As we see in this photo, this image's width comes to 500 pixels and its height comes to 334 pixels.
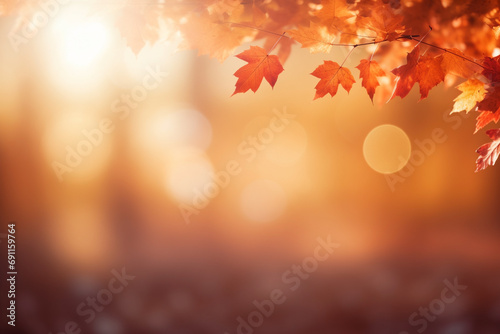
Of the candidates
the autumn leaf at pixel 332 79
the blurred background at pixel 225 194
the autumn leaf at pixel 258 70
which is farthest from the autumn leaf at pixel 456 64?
the blurred background at pixel 225 194

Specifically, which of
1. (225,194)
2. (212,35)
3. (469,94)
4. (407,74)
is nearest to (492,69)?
(469,94)

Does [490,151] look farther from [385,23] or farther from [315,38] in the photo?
[315,38]

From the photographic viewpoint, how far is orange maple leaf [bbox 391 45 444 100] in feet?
3.14

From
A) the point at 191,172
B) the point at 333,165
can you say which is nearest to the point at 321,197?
the point at 333,165

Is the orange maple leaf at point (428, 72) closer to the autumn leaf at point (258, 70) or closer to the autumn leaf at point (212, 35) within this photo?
the autumn leaf at point (258, 70)

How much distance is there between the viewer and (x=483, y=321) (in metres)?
2.33

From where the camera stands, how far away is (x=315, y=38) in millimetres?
932

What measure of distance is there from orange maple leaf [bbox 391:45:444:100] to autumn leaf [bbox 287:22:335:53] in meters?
0.21

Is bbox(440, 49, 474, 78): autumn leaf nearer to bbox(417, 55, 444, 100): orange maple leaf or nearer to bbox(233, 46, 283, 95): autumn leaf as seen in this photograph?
bbox(417, 55, 444, 100): orange maple leaf

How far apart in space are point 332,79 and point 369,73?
11cm

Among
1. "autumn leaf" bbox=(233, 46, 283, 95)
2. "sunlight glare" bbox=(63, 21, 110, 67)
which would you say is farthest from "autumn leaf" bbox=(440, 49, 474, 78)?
"sunlight glare" bbox=(63, 21, 110, 67)

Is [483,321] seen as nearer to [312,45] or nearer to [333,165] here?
[333,165]

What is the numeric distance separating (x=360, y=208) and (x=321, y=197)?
0.31 m

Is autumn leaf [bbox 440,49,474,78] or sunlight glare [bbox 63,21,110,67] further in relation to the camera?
sunlight glare [bbox 63,21,110,67]
